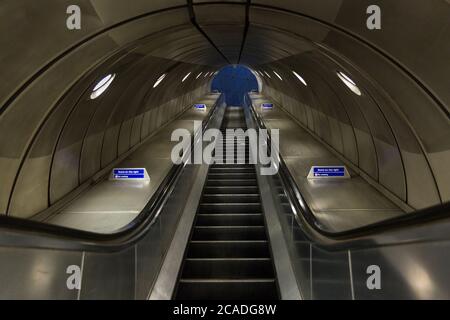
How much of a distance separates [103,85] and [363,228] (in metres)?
5.09

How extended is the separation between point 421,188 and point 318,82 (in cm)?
421

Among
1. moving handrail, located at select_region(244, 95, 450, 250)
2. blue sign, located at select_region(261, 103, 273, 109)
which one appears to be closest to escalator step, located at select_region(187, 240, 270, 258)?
moving handrail, located at select_region(244, 95, 450, 250)

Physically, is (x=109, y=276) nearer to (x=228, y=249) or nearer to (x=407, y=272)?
(x=407, y=272)

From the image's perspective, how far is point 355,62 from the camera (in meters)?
5.08

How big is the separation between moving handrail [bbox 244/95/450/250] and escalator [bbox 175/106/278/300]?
3.52 ft

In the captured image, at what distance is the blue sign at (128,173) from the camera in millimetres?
Answer: 8031

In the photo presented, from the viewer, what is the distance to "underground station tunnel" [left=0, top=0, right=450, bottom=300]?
2.83 m

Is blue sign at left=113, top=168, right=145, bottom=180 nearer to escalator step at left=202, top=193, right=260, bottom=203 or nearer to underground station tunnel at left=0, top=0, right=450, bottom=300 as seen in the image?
underground station tunnel at left=0, top=0, right=450, bottom=300

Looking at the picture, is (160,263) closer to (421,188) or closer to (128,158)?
(421,188)

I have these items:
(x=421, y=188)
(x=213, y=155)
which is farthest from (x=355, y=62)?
(x=213, y=155)

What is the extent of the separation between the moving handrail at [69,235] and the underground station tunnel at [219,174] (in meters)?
0.01

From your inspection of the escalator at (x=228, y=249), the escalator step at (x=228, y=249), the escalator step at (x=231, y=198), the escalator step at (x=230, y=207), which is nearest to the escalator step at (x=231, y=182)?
→ the escalator at (x=228, y=249)

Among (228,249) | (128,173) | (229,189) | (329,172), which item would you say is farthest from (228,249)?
(329,172)

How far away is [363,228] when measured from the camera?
2906 millimetres
